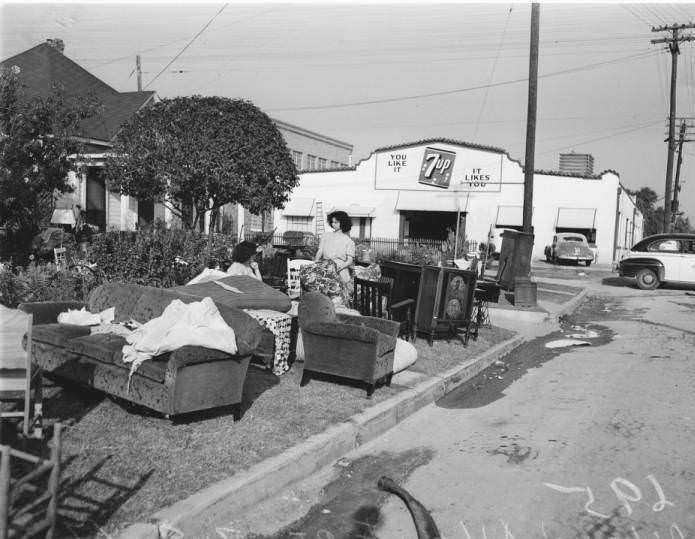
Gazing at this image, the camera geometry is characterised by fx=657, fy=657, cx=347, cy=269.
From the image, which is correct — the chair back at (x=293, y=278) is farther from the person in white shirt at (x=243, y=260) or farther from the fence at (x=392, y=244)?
the fence at (x=392, y=244)

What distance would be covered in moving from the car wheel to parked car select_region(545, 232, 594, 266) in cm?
1276

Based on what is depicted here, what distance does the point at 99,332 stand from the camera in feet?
19.6

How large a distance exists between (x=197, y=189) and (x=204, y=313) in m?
10.4

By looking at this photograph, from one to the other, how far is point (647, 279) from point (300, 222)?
25545 mm

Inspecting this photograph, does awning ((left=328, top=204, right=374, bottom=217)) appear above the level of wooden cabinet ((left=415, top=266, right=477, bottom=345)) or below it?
above

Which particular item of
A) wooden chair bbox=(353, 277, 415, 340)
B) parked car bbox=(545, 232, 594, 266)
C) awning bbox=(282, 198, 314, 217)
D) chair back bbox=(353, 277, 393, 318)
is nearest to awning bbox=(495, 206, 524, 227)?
parked car bbox=(545, 232, 594, 266)

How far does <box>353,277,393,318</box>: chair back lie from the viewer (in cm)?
843

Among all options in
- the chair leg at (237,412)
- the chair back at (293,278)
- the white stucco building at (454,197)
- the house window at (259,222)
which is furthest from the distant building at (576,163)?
the chair leg at (237,412)

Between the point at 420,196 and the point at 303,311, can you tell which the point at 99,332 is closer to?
the point at 303,311

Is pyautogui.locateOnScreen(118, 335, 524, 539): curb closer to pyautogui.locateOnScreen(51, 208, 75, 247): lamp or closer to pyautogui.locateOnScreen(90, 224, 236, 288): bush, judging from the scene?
pyautogui.locateOnScreen(90, 224, 236, 288): bush

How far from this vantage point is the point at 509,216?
3797cm

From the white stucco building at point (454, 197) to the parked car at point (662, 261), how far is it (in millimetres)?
13964

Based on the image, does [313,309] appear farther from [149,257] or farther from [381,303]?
[149,257]

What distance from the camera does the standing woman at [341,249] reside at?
26.3ft
